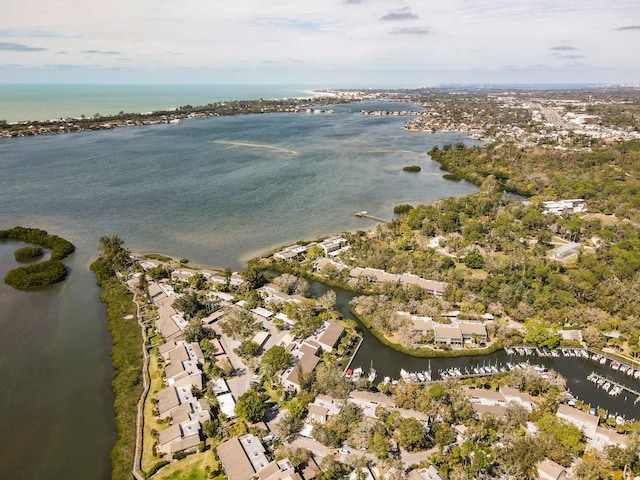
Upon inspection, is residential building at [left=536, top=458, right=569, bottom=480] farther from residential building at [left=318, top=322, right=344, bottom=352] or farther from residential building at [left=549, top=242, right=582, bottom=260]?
residential building at [left=549, top=242, right=582, bottom=260]

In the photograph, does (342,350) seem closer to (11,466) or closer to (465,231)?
(11,466)

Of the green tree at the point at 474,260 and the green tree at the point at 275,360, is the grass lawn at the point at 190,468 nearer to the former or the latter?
the green tree at the point at 275,360

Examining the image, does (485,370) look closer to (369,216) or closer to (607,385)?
(607,385)

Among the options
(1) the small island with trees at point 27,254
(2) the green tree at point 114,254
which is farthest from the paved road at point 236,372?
(1) the small island with trees at point 27,254

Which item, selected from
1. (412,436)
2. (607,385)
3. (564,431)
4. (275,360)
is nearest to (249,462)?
(275,360)

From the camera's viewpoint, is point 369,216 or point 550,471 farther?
point 369,216

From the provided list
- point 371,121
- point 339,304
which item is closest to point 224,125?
point 371,121
